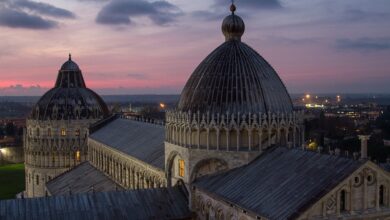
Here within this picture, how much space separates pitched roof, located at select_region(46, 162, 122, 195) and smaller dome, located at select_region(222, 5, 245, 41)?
28276mm

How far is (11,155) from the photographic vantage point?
474 feet

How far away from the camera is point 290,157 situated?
29500mm

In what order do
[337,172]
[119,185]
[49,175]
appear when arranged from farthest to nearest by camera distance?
1. [49,175]
2. [119,185]
3. [337,172]

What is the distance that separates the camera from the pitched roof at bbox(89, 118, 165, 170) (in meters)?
49.5

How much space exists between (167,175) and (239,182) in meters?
10.3

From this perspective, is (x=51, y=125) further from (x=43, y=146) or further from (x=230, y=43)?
(x=230, y=43)

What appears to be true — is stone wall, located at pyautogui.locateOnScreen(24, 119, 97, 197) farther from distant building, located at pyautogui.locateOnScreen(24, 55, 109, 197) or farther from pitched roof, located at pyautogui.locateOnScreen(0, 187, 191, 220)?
pitched roof, located at pyautogui.locateOnScreen(0, 187, 191, 220)

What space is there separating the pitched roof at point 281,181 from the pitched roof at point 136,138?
1286cm

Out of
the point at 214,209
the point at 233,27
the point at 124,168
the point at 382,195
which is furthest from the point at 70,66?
the point at 382,195

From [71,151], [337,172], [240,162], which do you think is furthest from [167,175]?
[71,151]

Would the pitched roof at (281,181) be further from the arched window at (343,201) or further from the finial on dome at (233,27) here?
the finial on dome at (233,27)

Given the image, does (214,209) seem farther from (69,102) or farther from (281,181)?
(69,102)

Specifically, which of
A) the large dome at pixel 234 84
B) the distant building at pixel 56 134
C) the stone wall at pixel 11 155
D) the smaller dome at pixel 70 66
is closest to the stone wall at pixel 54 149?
the distant building at pixel 56 134

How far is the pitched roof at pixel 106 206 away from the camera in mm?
32812
